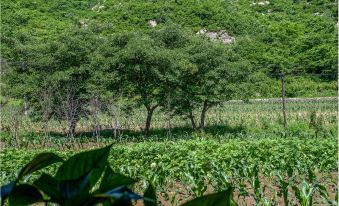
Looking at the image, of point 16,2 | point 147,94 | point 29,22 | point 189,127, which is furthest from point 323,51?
point 16,2

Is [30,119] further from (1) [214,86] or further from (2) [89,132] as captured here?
(1) [214,86]

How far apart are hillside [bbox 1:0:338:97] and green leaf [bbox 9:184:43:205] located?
2602cm

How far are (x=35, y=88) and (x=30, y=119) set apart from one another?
2.37 meters

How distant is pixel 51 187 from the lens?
493 millimetres

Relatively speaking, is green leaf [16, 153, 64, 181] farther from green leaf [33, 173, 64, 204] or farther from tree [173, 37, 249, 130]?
tree [173, 37, 249, 130]

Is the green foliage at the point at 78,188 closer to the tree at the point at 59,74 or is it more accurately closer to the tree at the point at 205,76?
the tree at the point at 59,74

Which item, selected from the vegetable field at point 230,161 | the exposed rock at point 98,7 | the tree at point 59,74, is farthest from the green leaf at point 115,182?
the exposed rock at point 98,7

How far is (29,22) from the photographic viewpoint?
30016mm

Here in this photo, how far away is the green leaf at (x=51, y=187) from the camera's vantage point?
480mm

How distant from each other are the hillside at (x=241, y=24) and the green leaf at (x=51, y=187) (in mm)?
26018

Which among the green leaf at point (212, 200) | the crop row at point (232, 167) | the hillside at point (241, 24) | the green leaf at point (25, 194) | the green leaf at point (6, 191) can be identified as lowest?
the crop row at point (232, 167)

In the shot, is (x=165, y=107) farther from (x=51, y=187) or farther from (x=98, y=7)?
(x=98, y=7)

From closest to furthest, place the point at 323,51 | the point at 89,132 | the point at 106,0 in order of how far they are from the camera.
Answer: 1. the point at 89,132
2. the point at 323,51
3. the point at 106,0

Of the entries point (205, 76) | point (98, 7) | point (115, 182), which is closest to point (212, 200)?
point (115, 182)
